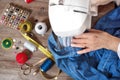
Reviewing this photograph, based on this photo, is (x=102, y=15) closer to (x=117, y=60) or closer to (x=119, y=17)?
(x=119, y=17)

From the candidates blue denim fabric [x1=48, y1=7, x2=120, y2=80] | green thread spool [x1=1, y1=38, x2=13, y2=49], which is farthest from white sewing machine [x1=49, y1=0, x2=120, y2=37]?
green thread spool [x1=1, y1=38, x2=13, y2=49]

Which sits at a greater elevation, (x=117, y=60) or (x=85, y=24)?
(x=85, y=24)

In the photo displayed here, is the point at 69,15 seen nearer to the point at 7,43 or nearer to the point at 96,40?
the point at 96,40

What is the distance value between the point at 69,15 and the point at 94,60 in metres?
0.34

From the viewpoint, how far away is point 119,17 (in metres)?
1.15

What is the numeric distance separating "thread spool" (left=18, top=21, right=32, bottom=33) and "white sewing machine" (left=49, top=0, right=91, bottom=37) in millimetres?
378

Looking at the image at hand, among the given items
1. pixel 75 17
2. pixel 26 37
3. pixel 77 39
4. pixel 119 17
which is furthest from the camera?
pixel 26 37

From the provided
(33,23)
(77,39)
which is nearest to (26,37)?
(33,23)

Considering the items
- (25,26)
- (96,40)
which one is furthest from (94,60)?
(25,26)

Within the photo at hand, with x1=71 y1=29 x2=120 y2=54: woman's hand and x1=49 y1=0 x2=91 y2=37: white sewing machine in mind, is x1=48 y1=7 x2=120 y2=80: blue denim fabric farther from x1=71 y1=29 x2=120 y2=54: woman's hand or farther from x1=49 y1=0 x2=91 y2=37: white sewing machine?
x1=49 y1=0 x2=91 y2=37: white sewing machine

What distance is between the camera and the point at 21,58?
4.04 ft

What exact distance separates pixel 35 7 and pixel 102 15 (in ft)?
1.24

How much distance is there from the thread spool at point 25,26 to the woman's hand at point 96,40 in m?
0.32

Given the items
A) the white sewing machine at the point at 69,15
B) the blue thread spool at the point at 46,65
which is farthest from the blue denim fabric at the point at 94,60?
the white sewing machine at the point at 69,15
